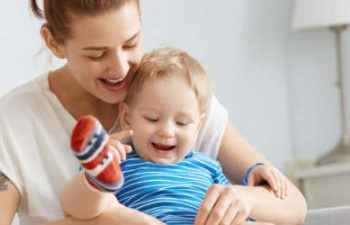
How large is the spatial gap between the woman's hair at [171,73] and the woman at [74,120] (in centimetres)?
3

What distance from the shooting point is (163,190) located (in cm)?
158

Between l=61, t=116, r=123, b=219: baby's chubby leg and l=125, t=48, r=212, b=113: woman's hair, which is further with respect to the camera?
l=125, t=48, r=212, b=113: woman's hair

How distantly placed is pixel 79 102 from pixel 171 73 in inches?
12.2

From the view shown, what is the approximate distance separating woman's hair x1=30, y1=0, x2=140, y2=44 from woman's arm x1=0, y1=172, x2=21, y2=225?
34cm

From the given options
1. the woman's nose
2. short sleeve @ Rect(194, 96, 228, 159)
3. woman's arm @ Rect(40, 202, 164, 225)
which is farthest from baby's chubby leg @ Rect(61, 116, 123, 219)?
short sleeve @ Rect(194, 96, 228, 159)

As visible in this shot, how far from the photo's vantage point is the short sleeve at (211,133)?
185cm

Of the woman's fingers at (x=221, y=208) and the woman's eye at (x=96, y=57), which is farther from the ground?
the woman's eye at (x=96, y=57)

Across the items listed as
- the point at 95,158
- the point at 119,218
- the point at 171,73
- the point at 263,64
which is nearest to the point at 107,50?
the point at 171,73

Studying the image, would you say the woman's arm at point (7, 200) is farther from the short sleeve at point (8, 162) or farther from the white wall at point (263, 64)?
the white wall at point (263, 64)

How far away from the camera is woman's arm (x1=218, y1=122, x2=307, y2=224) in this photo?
1.62 meters

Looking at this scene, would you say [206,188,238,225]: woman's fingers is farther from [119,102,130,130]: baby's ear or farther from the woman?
[119,102,130,130]: baby's ear

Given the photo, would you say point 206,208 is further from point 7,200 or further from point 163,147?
point 7,200

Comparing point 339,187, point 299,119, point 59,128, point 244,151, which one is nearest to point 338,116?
point 299,119

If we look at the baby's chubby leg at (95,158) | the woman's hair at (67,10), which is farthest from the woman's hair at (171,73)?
the baby's chubby leg at (95,158)
